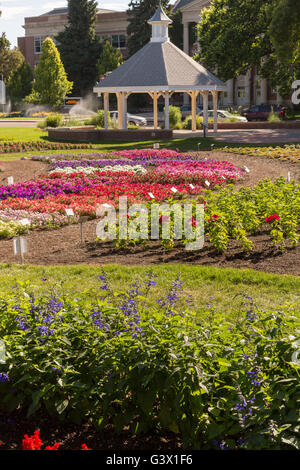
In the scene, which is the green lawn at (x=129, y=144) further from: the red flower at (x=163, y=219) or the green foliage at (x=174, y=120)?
the red flower at (x=163, y=219)

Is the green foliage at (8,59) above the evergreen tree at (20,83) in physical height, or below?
above

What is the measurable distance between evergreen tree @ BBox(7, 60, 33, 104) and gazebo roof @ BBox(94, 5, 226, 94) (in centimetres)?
3483

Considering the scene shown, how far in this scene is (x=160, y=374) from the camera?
384cm

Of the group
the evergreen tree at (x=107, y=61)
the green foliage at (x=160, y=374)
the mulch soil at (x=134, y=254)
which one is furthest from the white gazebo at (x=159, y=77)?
the green foliage at (x=160, y=374)

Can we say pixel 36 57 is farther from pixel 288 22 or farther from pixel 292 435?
pixel 292 435

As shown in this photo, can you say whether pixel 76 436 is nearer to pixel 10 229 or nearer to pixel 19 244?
pixel 19 244

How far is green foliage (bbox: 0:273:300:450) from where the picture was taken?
141 inches

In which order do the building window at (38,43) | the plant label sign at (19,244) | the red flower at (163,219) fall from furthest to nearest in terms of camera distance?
the building window at (38,43) < the red flower at (163,219) < the plant label sign at (19,244)

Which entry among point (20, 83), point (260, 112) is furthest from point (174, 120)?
point (20, 83)

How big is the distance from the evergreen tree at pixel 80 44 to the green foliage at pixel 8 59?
6.62 m

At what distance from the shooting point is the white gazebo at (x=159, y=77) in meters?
30.6

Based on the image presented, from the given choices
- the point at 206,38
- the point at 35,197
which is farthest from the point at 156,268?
the point at 206,38

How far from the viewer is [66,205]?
41.9 ft

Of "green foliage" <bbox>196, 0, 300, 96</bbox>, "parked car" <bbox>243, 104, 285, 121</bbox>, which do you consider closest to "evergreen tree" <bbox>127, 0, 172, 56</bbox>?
"parked car" <bbox>243, 104, 285, 121</bbox>
